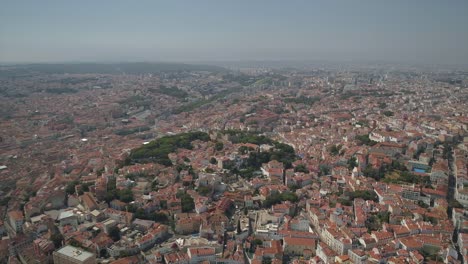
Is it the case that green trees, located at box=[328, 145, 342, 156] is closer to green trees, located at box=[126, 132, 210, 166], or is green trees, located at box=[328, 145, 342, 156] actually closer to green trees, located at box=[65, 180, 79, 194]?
green trees, located at box=[126, 132, 210, 166]

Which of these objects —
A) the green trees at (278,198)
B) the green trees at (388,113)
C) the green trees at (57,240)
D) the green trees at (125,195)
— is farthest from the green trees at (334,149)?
the green trees at (57,240)

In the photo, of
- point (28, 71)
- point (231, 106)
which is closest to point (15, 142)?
point (231, 106)

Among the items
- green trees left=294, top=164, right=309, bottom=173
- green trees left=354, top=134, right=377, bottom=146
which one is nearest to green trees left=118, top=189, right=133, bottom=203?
green trees left=294, top=164, right=309, bottom=173

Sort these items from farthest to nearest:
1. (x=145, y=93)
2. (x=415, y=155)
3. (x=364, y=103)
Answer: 1. (x=145, y=93)
2. (x=364, y=103)
3. (x=415, y=155)

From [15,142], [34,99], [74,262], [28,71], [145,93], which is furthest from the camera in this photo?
[28,71]

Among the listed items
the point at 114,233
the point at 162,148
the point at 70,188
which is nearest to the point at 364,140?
the point at 162,148

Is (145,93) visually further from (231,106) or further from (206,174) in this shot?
(206,174)

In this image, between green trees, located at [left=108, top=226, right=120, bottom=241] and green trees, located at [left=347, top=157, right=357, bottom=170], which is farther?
green trees, located at [left=347, top=157, right=357, bottom=170]

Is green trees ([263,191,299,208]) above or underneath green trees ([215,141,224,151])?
underneath
